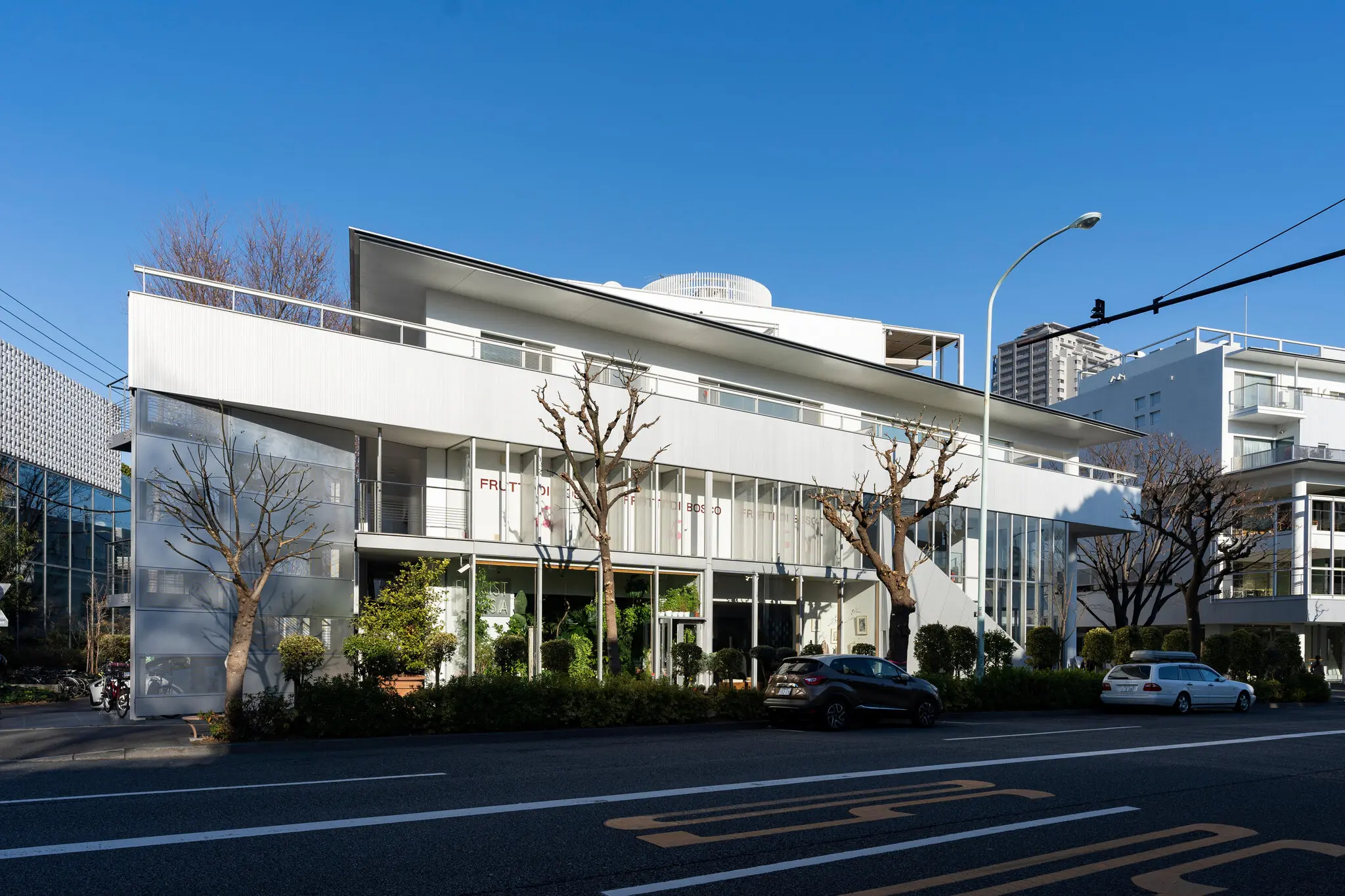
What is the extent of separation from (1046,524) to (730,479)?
625 inches

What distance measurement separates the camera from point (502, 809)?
31.4ft

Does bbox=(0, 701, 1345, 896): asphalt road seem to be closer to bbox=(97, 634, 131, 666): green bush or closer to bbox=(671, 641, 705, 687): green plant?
bbox=(671, 641, 705, 687): green plant

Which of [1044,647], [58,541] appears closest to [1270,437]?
[1044,647]

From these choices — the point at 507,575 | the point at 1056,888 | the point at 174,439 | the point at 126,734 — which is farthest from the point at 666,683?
the point at 1056,888

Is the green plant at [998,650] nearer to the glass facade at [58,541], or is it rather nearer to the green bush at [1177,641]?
the green bush at [1177,641]

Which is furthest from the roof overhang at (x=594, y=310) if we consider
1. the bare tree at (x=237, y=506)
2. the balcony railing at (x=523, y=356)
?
the bare tree at (x=237, y=506)

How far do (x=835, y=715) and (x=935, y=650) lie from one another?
871 cm

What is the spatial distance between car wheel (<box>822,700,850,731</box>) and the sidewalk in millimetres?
11035

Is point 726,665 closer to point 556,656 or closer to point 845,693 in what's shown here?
point 556,656

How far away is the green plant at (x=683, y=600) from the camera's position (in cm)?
2853

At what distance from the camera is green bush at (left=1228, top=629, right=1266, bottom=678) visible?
35.2 m

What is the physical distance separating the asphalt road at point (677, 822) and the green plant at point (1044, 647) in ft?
68.5

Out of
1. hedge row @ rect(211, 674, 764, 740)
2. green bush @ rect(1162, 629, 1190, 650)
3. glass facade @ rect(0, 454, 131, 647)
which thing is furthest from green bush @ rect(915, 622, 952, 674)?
glass facade @ rect(0, 454, 131, 647)

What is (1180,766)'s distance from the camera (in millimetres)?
13961
